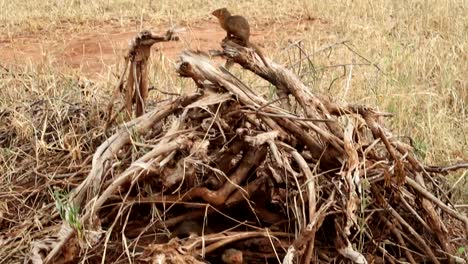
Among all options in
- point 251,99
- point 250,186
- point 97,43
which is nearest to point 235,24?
point 251,99

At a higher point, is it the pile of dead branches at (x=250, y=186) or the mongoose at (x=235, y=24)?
the mongoose at (x=235, y=24)

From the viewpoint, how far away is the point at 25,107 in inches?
124

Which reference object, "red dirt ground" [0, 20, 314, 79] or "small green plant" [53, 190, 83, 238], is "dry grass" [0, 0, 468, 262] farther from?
"small green plant" [53, 190, 83, 238]

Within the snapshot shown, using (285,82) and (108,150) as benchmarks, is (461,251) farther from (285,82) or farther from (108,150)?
(108,150)

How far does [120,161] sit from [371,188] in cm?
72

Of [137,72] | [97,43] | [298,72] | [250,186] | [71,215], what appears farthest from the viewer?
[97,43]

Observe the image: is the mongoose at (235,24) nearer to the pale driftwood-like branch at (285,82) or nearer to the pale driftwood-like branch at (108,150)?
the pale driftwood-like branch at (285,82)

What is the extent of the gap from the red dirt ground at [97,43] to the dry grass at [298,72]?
14cm

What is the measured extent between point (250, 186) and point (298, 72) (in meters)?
0.72

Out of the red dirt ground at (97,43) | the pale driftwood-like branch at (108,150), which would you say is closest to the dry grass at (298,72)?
the red dirt ground at (97,43)

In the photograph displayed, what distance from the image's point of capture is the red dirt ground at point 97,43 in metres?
5.26

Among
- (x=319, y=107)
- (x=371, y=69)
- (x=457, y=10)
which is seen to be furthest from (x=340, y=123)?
(x=457, y=10)

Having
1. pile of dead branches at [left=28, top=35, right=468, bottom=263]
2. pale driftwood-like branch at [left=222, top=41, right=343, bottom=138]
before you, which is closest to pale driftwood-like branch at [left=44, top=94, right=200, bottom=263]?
pile of dead branches at [left=28, top=35, right=468, bottom=263]

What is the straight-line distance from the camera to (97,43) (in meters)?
5.94
